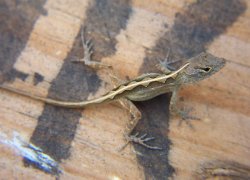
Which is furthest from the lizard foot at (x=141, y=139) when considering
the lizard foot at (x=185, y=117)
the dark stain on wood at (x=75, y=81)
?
the dark stain on wood at (x=75, y=81)

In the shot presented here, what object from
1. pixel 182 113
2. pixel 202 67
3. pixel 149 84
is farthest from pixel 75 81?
pixel 202 67

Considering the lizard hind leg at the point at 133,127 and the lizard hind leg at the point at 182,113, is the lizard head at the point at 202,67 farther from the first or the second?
the lizard hind leg at the point at 133,127

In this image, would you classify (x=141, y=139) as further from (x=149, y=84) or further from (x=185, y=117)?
(x=149, y=84)

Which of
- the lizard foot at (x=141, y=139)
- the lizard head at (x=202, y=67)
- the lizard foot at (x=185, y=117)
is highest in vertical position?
the lizard head at (x=202, y=67)

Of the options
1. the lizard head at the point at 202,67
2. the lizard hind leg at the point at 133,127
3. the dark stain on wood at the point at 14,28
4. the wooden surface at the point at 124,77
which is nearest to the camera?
the wooden surface at the point at 124,77

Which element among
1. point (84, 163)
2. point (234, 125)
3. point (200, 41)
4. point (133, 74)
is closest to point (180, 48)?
point (200, 41)

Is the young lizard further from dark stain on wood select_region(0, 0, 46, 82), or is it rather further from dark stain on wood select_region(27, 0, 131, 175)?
dark stain on wood select_region(0, 0, 46, 82)
